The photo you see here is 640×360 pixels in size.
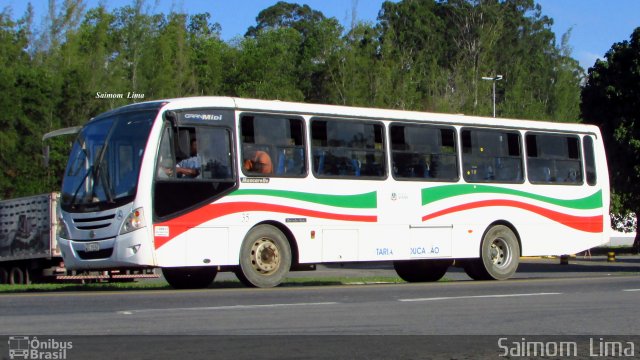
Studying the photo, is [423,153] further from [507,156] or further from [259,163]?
[259,163]

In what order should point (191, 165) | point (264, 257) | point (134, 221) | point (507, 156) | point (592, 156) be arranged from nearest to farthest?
point (134, 221), point (191, 165), point (264, 257), point (507, 156), point (592, 156)

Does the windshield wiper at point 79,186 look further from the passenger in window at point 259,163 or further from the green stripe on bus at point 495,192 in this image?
the green stripe on bus at point 495,192

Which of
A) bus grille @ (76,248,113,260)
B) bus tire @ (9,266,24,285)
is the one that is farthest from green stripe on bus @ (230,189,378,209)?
bus tire @ (9,266,24,285)

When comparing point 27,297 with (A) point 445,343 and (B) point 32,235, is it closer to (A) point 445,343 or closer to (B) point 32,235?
(A) point 445,343

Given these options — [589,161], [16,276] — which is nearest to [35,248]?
[16,276]

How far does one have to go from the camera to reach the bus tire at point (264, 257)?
17000mm

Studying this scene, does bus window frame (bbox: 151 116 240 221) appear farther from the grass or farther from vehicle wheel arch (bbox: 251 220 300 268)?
the grass

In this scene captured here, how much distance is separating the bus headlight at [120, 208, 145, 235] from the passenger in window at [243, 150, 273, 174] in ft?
6.83

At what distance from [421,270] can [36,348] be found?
13900mm

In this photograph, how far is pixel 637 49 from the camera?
1489 inches

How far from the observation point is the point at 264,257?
1728 cm

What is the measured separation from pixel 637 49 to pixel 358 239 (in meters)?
22.6

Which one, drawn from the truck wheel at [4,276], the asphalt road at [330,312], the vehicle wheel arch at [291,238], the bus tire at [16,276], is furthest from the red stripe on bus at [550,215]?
the truck wheel at [4,276]

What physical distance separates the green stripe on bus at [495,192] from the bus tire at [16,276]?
13870 millimetres
